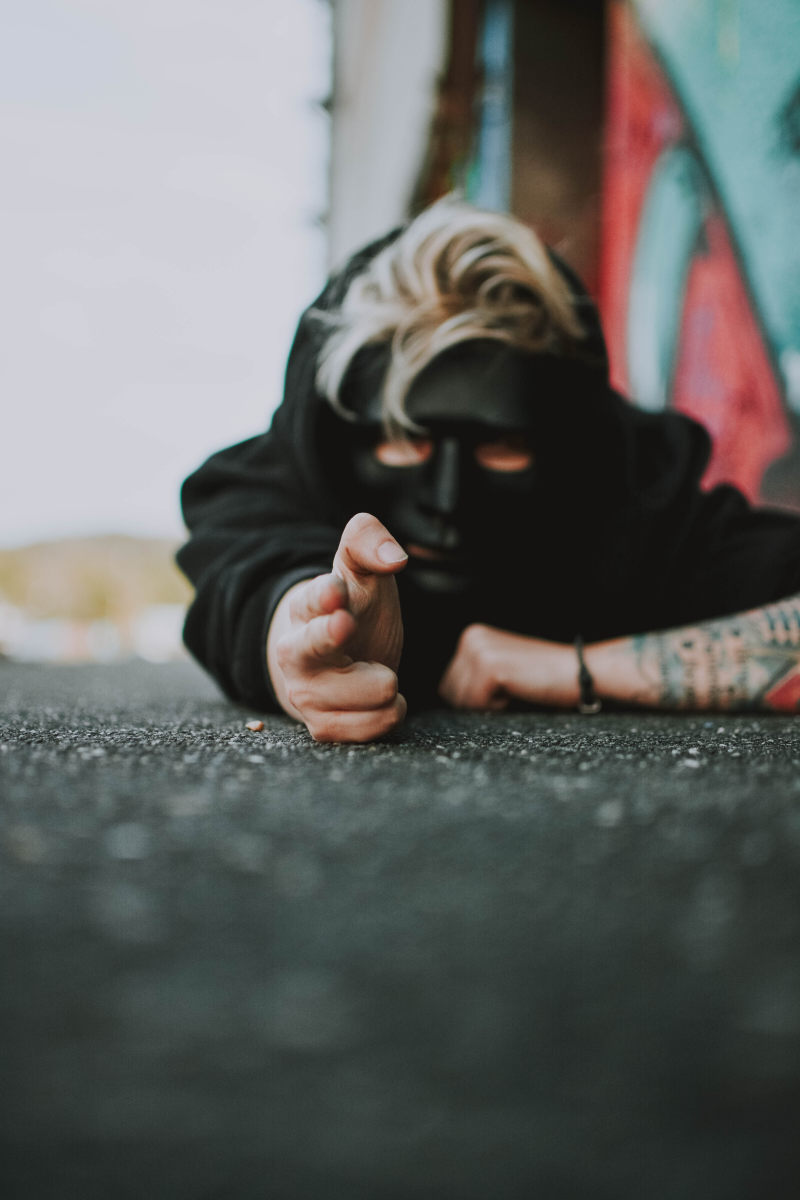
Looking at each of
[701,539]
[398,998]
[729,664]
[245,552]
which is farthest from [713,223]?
[398,998]

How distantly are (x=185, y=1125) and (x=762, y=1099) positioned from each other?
116 mm

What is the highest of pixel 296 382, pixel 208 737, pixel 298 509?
pixel 296 382

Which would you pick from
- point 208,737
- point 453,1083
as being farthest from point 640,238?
point 453,1083

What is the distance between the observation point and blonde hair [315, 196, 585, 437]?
2.80 ft

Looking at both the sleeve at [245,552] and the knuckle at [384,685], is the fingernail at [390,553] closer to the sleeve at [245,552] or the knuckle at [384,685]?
the knuckle at [384,685]

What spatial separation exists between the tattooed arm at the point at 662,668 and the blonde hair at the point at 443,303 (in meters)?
0.25

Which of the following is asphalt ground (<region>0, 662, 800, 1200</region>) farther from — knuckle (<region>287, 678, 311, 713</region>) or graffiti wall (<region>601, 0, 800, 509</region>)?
graffiti wall (<region>601, 0, 800, 509</region>)

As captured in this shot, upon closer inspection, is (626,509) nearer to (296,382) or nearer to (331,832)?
(296,382)

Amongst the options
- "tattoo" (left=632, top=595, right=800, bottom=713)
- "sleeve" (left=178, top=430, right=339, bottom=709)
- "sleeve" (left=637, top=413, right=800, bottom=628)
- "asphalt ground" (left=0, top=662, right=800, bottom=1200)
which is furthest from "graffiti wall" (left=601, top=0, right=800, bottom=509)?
"asphalt ground" (left=0, top=662, right=800, bottom=1200)

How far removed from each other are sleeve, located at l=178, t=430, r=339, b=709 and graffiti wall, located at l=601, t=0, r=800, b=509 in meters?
0.78

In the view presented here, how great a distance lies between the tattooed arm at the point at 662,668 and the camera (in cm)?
78

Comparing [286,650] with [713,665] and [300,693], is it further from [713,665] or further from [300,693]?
[713,665]

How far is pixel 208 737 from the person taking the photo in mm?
513

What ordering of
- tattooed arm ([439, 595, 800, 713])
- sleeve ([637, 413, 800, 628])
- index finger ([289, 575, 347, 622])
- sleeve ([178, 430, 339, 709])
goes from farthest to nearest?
sleeve ([637, 413, 800, 628])
tattooed arm ([439, 595, 800, 713])
sleeve ([178, 430, 339, 709])
index finger ([289, 575, 347, 622])
